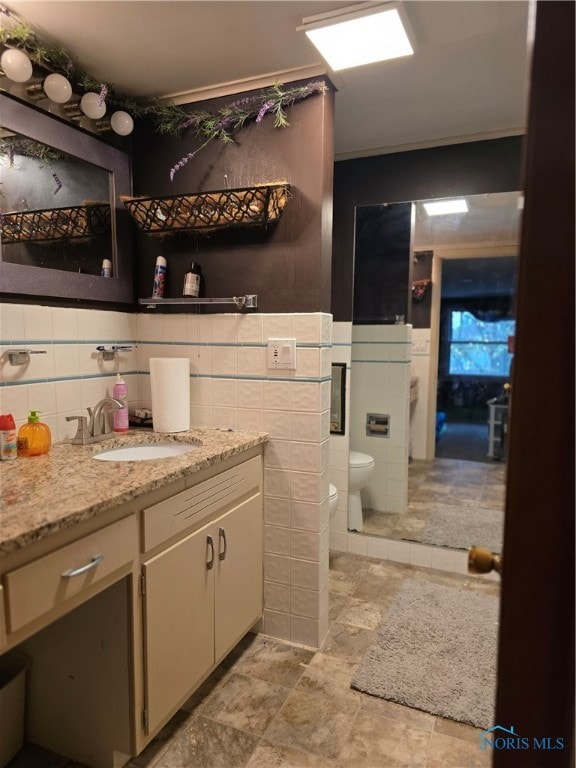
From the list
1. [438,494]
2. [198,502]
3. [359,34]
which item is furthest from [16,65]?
[438,494]

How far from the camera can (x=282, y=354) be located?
1.89 metres

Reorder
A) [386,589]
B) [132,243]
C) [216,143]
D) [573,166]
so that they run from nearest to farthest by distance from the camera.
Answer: [573,166] < [216,143] < [132,243] < [386,589]

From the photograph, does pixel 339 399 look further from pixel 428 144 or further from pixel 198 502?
pixel 428 144

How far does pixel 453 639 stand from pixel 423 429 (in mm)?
1352

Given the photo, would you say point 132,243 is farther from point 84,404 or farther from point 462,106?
point 462,106

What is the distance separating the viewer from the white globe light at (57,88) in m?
1.62

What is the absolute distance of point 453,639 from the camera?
200 cm

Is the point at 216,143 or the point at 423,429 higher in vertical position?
the point at 216,143

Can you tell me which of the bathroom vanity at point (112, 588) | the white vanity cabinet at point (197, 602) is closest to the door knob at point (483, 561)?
the bathroom vanity at point (112, 588)

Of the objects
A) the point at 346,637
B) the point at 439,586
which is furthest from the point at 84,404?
the point at 439,586

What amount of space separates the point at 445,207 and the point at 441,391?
1.09 meters

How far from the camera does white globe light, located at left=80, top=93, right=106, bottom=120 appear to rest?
69.7 inches

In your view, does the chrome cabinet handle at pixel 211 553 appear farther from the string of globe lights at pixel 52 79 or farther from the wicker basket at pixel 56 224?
the string of globe lights at pixel 52 79

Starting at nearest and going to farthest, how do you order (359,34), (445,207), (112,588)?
1. (112,588)
2. (359,34)
3. (445,207)
